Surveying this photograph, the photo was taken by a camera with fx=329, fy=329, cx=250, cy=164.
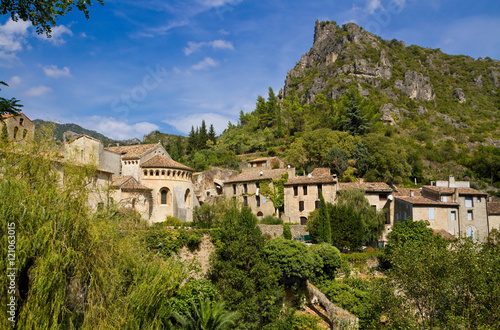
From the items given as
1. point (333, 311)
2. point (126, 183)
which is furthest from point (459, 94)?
point (126, 183)

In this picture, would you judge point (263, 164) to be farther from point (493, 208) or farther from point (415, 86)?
point (415, 86)

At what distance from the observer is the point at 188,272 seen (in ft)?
66.3

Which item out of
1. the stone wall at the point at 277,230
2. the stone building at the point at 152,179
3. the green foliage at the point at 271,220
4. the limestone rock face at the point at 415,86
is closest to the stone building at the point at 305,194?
the green foliage at the point at 271,220

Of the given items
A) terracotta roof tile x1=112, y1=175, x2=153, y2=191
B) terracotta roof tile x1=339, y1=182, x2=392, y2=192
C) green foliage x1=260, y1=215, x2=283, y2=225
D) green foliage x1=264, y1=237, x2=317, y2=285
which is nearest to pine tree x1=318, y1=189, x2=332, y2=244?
green foliage x1=264, y1=237, x2=317, y2=285

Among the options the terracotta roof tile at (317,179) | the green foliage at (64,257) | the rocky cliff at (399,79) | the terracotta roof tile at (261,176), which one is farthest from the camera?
the rocky cliff at (399,79)

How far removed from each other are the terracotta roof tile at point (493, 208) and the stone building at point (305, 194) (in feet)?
51.4

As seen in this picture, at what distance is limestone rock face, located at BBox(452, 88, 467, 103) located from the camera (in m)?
111

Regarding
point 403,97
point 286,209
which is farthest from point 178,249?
point 403,97

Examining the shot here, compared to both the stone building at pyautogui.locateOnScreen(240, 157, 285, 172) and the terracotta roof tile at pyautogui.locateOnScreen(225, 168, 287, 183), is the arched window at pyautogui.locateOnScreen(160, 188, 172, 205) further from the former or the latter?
the stone building at pyautogui.locateOnScreen(240, 157, 285, 172)

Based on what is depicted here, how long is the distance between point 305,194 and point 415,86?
88752 mm

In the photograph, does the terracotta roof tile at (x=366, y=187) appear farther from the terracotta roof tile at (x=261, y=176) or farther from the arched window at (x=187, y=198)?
the arched window at (x=187, y=198)

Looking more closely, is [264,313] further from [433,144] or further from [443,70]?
[443,70]

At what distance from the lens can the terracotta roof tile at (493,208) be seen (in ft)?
111

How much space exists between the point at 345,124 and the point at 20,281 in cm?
6003
